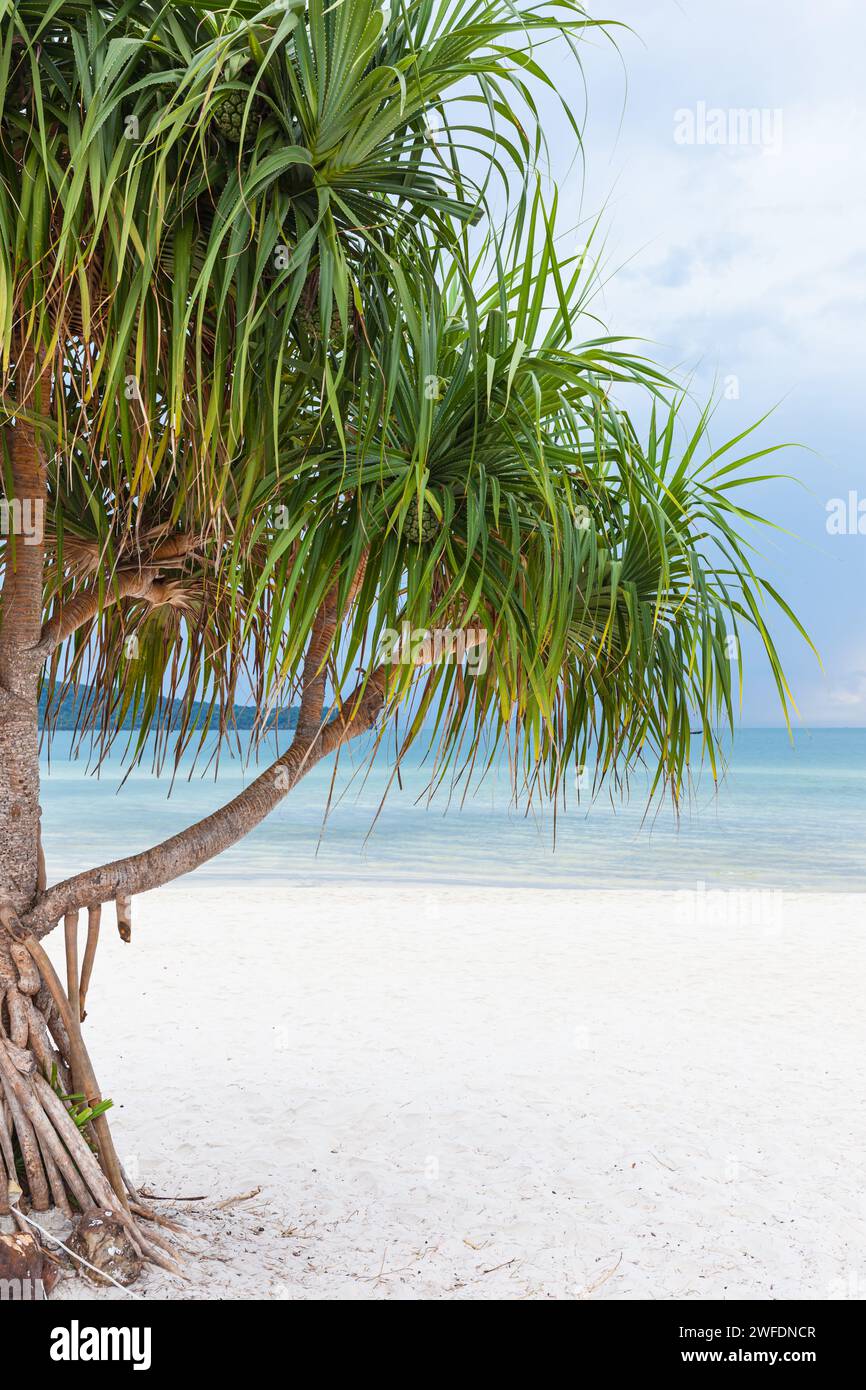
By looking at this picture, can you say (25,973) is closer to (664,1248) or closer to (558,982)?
(664,1248)

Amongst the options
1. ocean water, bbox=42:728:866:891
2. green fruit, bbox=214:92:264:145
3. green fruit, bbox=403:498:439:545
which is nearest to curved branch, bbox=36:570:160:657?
green fruit, bbox=403:498:439:545

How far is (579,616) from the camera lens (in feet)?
7.45

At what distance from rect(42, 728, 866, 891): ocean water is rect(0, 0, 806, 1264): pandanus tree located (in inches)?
287

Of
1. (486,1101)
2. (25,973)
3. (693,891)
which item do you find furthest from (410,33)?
(693,891)

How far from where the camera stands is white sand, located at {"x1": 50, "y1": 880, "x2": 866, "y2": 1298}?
260 centimetres

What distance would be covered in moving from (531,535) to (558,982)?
466 centimetres

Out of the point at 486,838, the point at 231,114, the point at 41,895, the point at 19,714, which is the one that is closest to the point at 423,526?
the point at 231,114

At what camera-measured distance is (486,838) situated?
17438mm

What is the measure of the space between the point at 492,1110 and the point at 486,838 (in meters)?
13.6

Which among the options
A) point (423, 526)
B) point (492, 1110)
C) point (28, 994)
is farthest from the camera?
point (492, 1110)

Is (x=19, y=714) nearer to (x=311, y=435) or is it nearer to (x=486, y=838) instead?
(x=311, y=435)

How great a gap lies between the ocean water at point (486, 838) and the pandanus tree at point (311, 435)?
23.9 feet

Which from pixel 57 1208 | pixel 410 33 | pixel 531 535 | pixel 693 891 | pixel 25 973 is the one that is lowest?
pixel 693 891

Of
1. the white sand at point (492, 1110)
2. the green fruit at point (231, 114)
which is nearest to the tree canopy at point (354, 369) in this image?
the green fruit at point (231, 114)
